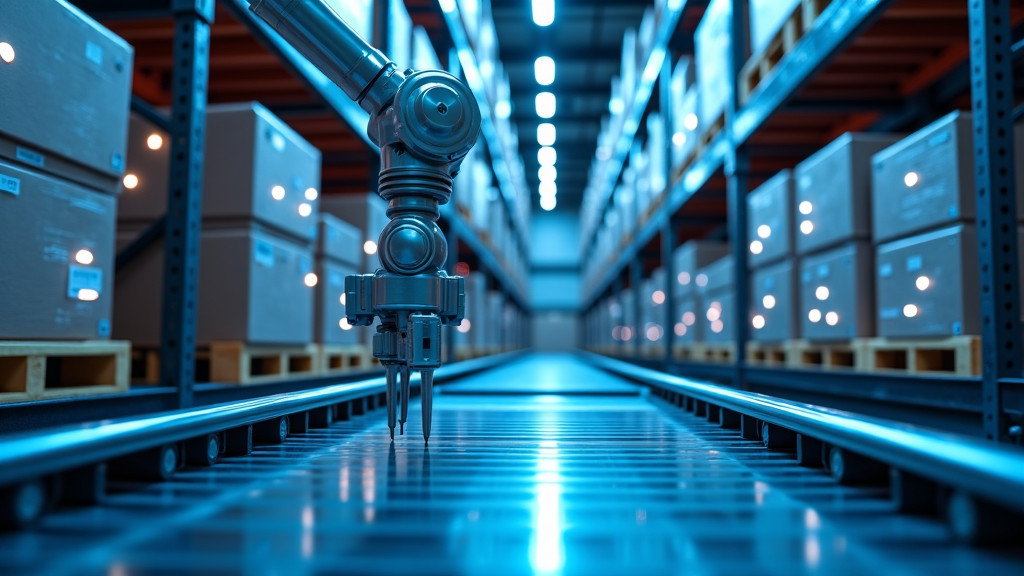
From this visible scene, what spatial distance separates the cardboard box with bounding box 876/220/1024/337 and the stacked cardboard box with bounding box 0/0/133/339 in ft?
10.6

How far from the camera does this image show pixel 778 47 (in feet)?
15.1

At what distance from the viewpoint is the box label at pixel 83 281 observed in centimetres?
233

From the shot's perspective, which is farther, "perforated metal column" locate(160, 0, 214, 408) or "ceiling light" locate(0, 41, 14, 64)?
"perforated metal column" locate(160, 0, 214, 408)

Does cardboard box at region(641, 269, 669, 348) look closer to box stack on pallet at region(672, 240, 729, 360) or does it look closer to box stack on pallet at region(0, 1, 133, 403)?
box stack on pallet at region(672, 240, 729, 360)

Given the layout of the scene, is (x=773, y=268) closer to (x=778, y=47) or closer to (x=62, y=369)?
(x=778, y=47)

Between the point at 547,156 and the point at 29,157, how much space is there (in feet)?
59.5

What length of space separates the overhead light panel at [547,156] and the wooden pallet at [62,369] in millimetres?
17117

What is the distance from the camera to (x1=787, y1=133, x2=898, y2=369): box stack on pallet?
382 centimetres

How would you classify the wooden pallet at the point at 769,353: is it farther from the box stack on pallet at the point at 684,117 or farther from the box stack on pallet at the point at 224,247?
the box stack on pallet at the point at 224,247

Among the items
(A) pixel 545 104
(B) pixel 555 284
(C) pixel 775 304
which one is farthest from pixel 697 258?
(B) pixel 555 284

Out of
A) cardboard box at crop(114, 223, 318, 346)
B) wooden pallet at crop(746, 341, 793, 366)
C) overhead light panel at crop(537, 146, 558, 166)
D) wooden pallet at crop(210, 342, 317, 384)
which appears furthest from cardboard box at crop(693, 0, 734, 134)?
overhead light panel at crop(537, 146, 558, 166)

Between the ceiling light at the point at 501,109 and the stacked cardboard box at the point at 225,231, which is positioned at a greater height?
the ceiling light at the point at 501,109

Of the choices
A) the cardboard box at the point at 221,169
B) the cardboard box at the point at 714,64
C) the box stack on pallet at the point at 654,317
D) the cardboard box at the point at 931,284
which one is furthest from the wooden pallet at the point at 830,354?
the box stack on pallet at the point at 654,317

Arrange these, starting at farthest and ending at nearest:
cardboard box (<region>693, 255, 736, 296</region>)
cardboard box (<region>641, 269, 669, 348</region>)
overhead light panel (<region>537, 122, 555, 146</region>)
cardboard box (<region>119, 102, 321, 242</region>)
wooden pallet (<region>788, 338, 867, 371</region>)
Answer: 1. overhead light panel (<region>537, 122, 555, 146</region>)
2. cardboard box (<region>641, 269, 669, 348</region>)
3. cardboard box (<region>693, 255, 736, 296</region>)
4. wooden pallet (<region>788, 338, 867, 371</region>)
5. cardboard box (<region>119, 102, 321, 242</region>)
